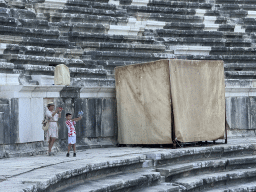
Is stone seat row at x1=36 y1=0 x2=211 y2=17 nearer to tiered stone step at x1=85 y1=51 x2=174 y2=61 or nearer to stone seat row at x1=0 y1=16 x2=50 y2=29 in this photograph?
stone seat row at x1=0 y1=16 x2=50 y2=29

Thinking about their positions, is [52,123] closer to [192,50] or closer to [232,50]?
[192,50]

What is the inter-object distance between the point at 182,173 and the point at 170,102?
165 centimetres

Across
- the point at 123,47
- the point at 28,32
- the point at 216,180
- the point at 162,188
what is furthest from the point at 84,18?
the point at 162,188

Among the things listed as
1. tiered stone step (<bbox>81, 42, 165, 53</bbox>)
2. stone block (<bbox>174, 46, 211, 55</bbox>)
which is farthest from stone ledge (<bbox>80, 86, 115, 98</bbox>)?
stone block (<bbox>174, 46, 211, 55</bbox>)

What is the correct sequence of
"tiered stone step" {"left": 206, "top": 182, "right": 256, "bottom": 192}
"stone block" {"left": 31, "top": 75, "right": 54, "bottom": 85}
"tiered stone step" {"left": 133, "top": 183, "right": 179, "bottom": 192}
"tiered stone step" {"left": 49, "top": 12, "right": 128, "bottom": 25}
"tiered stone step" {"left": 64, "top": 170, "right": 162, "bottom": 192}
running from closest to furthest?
"tiered stone step" {"left": 64, "top": 170, "right": 162, "bottom": 192}
"tiered stone step" {"left": 133, "top": 183, "right": 179, "bottom": 192}
"tiered stone step" {"left": 206, "top": 182, "right": 256, "bottom": 192}
"stone block" {"left": 31, "top": 75, "right": 54, "bottom": 85}
"tiered stone step" {"left": 49, "top": 12, "right": 128, "bottom": 25}

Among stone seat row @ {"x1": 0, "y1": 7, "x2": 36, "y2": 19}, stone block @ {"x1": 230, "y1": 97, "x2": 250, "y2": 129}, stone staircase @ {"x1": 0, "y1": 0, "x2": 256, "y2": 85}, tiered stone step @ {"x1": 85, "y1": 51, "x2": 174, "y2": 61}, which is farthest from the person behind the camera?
stone block @ {"x1": 230, "y1": 97, "x2": 250, "y2": 129}

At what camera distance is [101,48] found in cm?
1254

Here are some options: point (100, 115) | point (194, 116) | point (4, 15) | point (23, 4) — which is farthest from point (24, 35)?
point (194, 116)

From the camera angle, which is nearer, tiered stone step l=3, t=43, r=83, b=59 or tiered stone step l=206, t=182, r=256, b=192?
tiered stone step l=206, t=182, r=256, b=192

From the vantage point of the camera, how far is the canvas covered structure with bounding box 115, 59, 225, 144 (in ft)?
31.3

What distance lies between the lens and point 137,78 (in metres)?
10.1

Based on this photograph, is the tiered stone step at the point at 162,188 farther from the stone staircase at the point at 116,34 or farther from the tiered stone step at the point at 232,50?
the tiered stone step at the point at 232,50

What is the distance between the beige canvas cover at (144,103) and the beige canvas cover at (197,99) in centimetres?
20

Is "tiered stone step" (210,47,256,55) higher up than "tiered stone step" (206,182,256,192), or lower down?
higher up
